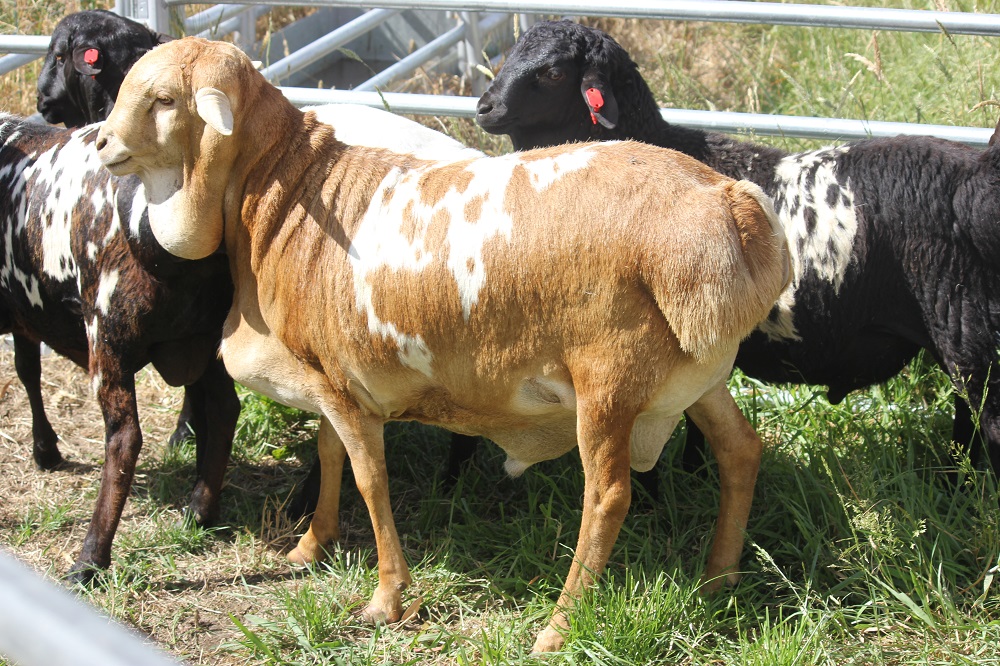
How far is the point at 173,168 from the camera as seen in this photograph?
328 centimetres

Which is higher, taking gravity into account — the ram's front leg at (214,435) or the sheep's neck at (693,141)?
the sheep's neck at (693,141)

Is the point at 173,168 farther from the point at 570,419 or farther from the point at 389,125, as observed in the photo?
the point at 570,419

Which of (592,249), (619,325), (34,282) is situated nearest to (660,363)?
(619,325)

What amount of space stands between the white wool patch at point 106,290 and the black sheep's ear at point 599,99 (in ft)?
6.19

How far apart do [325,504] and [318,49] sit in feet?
10.5

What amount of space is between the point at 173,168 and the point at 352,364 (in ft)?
2.74

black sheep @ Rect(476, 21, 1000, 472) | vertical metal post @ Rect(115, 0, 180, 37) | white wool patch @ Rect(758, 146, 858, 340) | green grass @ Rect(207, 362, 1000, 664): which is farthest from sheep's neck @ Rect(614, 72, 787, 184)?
vertical metal post @ Rect(115, 0, 180, 37)

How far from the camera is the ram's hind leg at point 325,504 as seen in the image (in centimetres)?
372

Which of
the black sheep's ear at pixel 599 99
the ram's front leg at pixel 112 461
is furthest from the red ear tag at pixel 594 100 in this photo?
the ram's front leg at pixel 112 461

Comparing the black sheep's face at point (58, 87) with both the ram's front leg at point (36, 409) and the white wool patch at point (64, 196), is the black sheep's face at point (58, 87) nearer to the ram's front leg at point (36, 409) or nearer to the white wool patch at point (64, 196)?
the white wool patch at point (64, 196)

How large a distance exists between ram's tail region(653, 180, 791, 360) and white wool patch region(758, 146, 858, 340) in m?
0.66

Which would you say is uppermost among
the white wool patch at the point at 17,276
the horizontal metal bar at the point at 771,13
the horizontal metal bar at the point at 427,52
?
the horizontal metal bar at the point at 771,13

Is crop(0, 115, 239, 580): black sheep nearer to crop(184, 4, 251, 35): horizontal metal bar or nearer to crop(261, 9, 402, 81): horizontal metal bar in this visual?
crop(261, 9, 402, 81): horizontal metal bar

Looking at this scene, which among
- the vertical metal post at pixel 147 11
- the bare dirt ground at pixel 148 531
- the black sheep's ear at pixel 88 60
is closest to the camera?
the bare dirt ground at pixel 148 531
